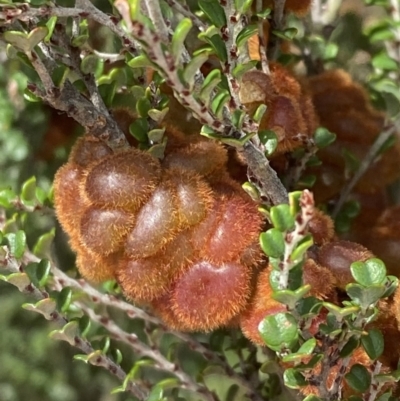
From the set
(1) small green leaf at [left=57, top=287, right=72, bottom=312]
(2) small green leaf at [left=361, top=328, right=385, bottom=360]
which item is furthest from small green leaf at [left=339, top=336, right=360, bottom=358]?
(1) small green leaf at [left=57, top=287, right=72, bottom=312]

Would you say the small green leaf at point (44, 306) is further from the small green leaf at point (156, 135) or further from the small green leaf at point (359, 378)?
the small green leaf at point (359, 378)

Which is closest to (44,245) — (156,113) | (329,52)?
(156,113)

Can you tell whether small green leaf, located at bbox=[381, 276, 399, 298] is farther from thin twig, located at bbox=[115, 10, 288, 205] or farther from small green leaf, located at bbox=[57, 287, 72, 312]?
small green leaf, located at bbox=[57, 287, 72, 312]

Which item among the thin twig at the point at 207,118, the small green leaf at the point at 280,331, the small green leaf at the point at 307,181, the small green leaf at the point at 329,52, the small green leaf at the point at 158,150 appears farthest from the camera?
the small green leaf at the point at 329,52

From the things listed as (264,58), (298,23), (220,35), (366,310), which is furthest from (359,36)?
(366,310)

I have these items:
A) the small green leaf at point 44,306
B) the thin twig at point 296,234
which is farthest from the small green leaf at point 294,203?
the small green leaf at point 44,306

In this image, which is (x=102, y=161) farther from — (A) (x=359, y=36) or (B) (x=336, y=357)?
(A) (x=359, y=36)

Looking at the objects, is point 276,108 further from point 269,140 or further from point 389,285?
point 389,285
